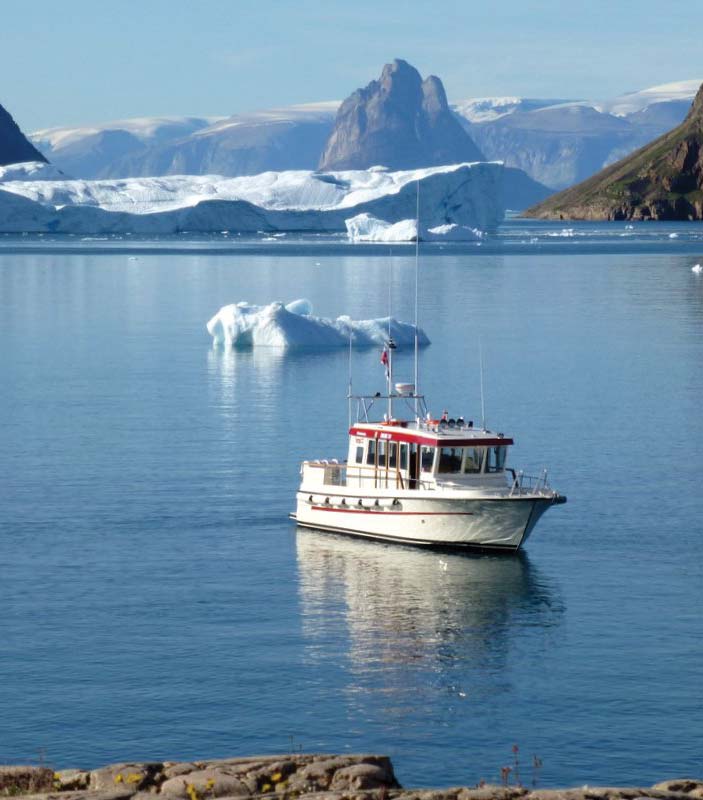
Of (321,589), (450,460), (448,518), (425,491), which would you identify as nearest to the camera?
(321,589)

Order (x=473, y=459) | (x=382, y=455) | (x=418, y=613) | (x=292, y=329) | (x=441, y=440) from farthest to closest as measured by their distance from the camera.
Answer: (x=292, y=329), (x=382, y=455), (x=473, y=459), (x=441, y=440), (x=418, y=613)

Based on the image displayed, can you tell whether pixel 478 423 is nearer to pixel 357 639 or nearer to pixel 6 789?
pixel 357 639

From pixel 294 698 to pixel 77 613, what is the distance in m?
6.73

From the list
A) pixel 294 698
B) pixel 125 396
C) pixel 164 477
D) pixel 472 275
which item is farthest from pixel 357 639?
pixel 472 275

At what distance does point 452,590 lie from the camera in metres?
33.2

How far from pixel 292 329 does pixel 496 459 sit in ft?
149

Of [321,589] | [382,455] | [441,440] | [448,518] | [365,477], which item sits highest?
[441,440]

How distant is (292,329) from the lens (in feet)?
270

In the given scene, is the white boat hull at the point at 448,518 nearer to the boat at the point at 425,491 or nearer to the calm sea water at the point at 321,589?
the boat at the point at 425,491

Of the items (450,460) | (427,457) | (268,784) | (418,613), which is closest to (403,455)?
(427,457)

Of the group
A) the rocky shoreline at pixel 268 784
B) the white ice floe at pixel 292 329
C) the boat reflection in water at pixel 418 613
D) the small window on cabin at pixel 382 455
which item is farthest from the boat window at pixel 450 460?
the white ice floe at pixel 292 329

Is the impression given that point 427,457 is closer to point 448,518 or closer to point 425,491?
point 425,491

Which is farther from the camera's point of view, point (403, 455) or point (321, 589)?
point (403, 455)

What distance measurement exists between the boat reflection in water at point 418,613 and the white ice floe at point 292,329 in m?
43.7
